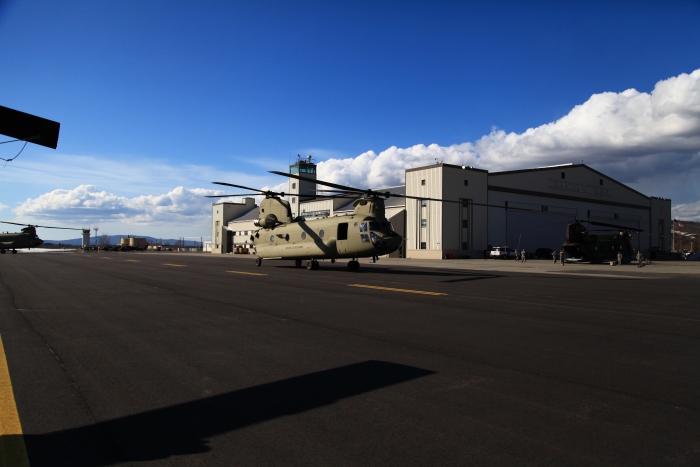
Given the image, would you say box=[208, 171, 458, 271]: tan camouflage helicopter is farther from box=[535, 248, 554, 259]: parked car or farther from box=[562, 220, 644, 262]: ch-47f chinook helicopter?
box=[535, 248, 554, 259]: parked car

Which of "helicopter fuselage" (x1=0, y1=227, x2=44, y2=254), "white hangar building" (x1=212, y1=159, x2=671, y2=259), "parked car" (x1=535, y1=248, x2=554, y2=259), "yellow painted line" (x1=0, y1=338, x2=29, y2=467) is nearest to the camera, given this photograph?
"yellow painted line" (x1=0, y1=338, x2=29, y2=467)

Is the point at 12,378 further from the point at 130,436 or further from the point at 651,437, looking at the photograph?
the point at 651,437

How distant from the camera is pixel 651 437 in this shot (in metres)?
3.79

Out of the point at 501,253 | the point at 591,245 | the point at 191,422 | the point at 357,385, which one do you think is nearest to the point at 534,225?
the point at 501,253

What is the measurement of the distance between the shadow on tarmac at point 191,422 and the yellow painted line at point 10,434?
63 mm

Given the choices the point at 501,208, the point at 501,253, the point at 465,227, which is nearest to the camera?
the point at 501,208

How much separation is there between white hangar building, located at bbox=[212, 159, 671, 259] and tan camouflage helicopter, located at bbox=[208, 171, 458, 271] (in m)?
21.9

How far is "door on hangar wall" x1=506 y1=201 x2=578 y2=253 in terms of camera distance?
57.0m

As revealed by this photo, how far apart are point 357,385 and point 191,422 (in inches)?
72.9

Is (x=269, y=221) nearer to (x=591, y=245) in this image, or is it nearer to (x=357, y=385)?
(x=357, y=385)

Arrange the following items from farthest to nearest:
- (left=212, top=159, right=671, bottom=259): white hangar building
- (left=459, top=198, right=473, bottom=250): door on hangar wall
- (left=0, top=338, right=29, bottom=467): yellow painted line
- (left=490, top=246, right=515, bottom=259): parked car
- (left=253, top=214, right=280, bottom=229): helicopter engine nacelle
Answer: (left=459, top=198, right=473, bottom=250): door on hangar wall → (left=212, top=159, right=671, bottom=259): white hangar building → (left=490, top=246, right=515, bottom=259): parked car → (left=253, top=214, right=280, bottom=229): helicopter engine nacelle → (left=0, top=338, right=29, bottom=467): yellow painted line

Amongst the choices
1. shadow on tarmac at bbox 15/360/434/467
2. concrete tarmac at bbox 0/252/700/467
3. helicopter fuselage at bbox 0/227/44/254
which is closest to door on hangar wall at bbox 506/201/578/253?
concrete tarmac at bbox 0/252/700/467

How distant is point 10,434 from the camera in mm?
3928

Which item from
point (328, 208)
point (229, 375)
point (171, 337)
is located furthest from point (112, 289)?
point (328, 208)
